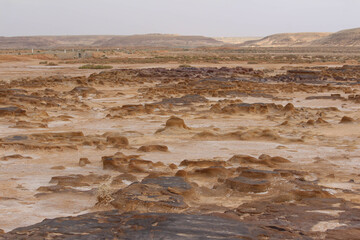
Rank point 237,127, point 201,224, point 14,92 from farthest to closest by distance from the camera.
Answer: point 14,92, point 237,127, point 201,224

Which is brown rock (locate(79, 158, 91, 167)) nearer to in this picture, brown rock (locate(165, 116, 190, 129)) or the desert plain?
the desert plain

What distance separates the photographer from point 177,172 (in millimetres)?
6191

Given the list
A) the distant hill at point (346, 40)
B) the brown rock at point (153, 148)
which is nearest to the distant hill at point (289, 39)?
the distant hill at point (346, 40)

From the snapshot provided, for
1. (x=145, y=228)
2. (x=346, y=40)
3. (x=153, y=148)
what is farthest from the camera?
(x=346, y=40)

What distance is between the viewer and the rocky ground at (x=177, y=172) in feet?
13.9

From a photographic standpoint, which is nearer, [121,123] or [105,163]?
[105,163]

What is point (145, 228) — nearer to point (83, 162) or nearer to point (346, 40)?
point (83, 162)

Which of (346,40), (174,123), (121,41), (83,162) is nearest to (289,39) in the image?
(346,40)

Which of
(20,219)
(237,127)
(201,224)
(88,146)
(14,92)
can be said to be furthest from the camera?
(14,92)

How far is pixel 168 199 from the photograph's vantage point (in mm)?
5012

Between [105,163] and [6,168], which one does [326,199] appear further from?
[6,168]

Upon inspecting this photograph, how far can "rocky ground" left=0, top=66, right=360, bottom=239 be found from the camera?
4223mm

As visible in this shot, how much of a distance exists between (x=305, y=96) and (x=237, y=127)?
823 cm

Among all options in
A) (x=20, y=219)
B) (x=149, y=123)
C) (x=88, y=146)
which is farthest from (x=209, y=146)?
(x=20, y=219)
